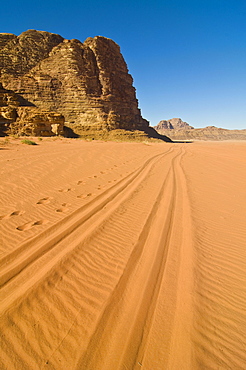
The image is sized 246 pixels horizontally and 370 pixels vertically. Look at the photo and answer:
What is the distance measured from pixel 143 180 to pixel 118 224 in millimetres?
3190

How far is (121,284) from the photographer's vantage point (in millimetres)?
2027

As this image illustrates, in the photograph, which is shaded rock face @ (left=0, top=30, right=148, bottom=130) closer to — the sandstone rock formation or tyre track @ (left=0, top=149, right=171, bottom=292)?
the sandstone rock formation

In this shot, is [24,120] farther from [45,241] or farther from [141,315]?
[141,315]

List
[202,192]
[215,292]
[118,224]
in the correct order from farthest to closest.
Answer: [202,192]
[118,224]
[215,292]

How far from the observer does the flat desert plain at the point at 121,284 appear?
1423 millimetres

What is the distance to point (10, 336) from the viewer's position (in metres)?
1.47

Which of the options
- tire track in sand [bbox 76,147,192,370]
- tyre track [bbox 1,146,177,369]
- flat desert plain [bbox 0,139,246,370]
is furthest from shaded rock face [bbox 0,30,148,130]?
tire track in sand [bbox 76,147,192,370]

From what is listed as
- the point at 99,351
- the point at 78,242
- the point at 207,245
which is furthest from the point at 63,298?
the point at 207,245

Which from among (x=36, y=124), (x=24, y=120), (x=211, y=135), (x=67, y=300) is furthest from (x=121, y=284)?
(x=211, y=135)

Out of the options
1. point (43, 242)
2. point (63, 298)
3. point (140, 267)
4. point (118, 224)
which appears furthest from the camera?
point (118, 224)

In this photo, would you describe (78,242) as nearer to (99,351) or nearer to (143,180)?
(99,351)

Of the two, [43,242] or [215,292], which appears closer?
[215,292]

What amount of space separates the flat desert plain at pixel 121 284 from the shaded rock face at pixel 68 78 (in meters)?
35.4

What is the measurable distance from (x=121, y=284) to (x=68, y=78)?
45532 mm
